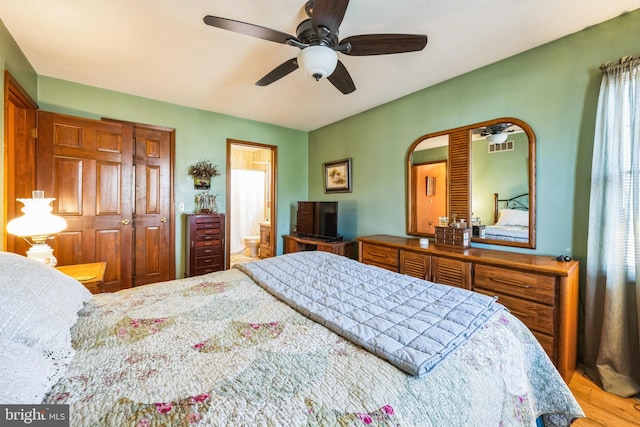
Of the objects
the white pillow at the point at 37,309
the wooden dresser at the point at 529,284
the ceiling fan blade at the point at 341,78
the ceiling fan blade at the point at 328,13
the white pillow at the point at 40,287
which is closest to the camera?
the white pillow at the point at 37,309

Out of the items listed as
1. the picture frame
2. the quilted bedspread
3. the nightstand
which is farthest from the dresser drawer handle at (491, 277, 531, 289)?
the nightstand

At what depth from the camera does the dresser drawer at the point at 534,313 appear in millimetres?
1792

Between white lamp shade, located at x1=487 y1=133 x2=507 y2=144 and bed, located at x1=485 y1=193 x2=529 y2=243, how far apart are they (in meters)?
0.50

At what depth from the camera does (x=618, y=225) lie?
1.81 m

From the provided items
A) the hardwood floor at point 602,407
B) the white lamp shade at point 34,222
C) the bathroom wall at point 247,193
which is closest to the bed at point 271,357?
the hardwood floor at point 602,407

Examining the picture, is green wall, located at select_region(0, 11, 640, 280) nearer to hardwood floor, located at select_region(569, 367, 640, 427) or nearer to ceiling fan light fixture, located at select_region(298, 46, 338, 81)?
hardwood floor, located at select_region(569, 367, 640, 427)

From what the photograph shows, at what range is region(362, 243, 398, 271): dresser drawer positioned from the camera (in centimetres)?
282

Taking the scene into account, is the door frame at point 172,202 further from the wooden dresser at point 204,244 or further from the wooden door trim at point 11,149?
the wooden door trim at point 11,149

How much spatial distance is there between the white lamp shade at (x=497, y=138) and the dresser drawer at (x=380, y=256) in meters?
1.39

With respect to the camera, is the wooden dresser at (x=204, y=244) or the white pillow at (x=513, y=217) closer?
the white pillow at (x=513, y=217)

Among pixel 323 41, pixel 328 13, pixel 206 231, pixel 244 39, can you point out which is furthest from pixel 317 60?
pixel 206 231

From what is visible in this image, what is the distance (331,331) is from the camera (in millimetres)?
1023

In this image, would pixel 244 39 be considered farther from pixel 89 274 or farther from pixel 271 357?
pixel 271 357

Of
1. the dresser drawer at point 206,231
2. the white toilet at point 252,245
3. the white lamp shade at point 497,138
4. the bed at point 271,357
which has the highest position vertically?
the white lamp shade at point 497,138
